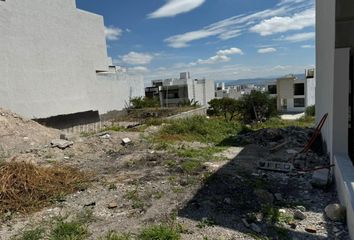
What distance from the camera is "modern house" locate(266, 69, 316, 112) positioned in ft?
146

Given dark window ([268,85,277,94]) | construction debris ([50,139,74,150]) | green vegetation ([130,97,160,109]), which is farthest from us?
dark window ([268,85,277,94])

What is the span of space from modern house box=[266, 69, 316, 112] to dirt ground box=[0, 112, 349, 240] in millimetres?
41011

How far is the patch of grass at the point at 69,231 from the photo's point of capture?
349cm

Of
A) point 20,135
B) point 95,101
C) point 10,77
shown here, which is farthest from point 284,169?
point 95,101

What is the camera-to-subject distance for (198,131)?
11062mm

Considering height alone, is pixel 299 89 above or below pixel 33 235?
above

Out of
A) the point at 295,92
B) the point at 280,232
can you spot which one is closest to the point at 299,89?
the point at 295,92

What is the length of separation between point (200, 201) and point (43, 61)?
1279 centimetres

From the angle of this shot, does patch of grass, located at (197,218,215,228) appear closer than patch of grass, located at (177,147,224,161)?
Yes

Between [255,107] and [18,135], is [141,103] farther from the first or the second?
[18,135]

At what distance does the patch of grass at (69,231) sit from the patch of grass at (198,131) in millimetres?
6132

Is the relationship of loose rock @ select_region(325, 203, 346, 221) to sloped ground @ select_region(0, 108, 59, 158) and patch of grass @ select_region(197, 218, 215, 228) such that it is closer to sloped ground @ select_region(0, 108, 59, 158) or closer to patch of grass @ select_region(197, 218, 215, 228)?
patch of grass @ select_region(197, 218, 215, 228)

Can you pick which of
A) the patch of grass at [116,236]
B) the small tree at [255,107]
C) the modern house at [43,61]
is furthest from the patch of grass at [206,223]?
the small tree at [255,107]

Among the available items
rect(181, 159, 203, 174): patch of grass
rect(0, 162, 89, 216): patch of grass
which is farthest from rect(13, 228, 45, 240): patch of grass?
rect(181, 159, 203, 174): patch of grass
